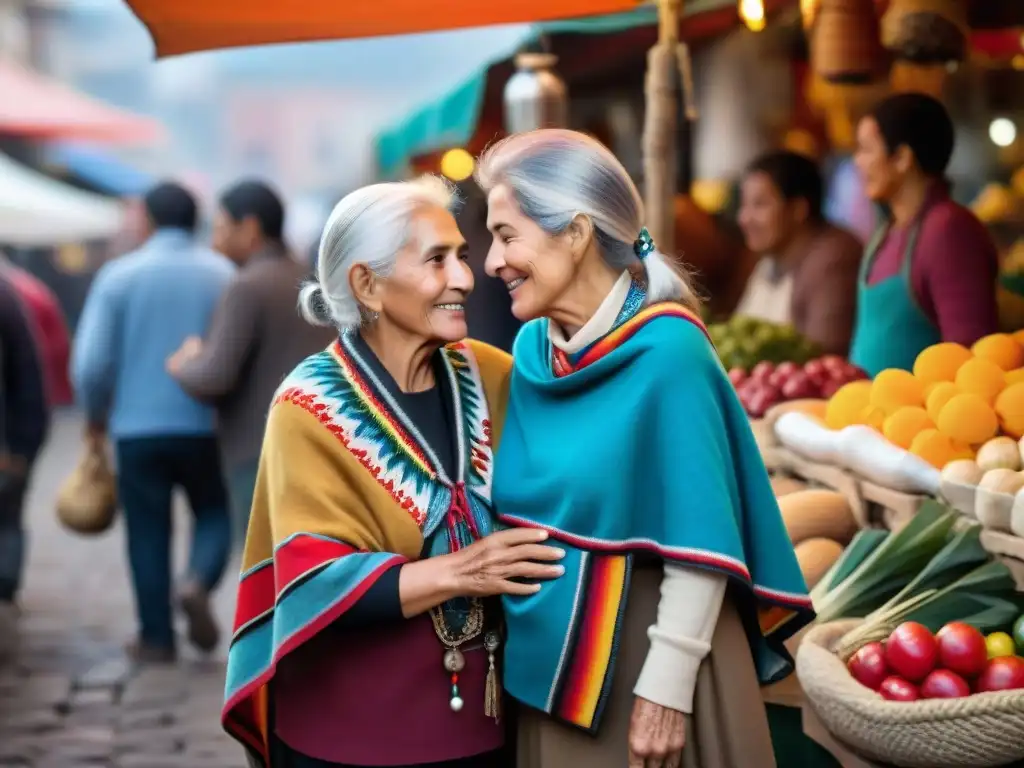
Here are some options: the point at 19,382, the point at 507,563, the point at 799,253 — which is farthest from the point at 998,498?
the point at 19,382

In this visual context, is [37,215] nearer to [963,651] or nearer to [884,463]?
[884,463]

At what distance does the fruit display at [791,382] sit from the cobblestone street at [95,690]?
227 centimetres

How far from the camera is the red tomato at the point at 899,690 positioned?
3215 mm

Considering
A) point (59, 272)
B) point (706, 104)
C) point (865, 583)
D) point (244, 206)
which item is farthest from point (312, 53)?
point (865, 583)

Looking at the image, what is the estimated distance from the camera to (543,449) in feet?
8.39

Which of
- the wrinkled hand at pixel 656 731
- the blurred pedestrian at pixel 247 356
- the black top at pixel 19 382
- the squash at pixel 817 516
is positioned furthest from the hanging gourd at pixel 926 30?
the black top at pixel 19 382

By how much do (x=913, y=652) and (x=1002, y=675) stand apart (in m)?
0.20

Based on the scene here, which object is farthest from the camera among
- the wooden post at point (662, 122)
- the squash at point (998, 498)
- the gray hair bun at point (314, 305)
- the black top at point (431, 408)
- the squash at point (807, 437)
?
the wooden post at point (662, 122)

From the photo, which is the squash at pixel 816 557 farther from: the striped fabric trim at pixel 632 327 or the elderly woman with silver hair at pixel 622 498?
the striped fabric trim at pixel 632 327

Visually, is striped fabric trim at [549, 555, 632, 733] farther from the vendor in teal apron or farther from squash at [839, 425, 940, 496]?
the vendor in teal apron

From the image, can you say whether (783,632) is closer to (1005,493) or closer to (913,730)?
(913,730)

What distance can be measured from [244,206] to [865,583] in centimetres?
382

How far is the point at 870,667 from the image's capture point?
3354 mm

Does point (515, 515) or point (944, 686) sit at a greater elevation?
point (515, 515)
